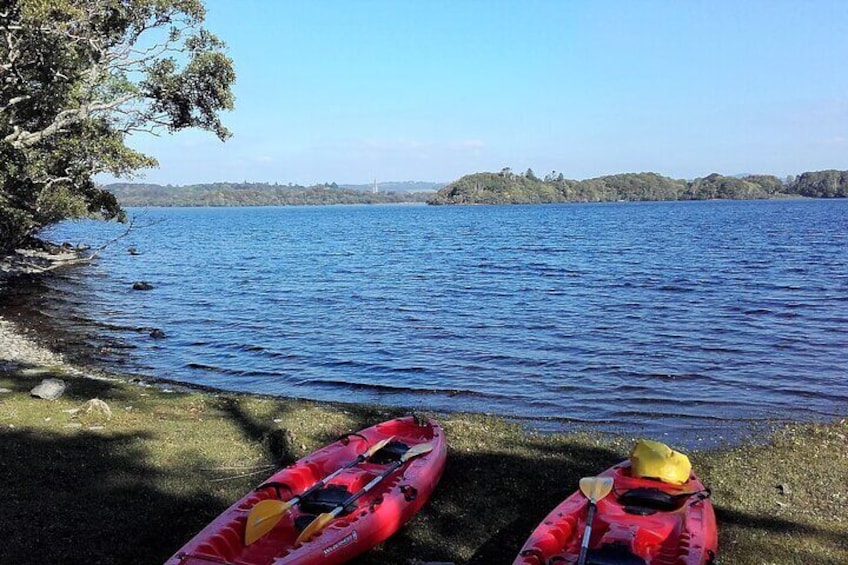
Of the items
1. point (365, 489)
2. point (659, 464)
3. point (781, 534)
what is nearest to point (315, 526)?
point (365, 489)

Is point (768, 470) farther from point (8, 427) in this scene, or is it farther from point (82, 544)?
point (8, 427)

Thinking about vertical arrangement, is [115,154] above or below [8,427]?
above

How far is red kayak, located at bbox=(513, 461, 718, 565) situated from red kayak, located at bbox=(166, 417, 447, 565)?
158cm

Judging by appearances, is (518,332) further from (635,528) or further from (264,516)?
(264,516)

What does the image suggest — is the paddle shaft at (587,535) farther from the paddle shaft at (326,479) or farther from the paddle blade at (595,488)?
the paddle shaft at (326,479)

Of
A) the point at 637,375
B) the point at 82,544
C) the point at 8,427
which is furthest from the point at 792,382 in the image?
the point at 8,427

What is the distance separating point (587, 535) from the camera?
5.96 metres

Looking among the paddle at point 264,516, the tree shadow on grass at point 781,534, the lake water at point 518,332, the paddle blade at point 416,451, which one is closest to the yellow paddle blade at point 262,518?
the paddle at point 264,516

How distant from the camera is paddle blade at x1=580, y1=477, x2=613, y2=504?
22.3 ft

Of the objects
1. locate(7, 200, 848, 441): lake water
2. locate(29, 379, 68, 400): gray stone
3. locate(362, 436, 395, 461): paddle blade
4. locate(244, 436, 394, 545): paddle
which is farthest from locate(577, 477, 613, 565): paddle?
locate(29, 379, 68, 400): gray stone

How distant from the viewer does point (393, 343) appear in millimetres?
18422

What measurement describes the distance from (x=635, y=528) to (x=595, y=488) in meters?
0.56

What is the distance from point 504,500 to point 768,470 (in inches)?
150

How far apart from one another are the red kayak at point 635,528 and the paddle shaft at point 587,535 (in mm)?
92
